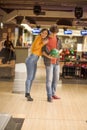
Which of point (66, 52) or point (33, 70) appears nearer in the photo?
point (33, 70)

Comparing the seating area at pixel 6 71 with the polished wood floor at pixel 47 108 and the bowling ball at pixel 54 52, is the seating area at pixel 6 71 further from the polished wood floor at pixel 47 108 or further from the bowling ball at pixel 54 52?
the bowling ball at pixel 54 52

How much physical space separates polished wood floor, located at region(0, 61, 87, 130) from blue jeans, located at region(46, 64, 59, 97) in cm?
27

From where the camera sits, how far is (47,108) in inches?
274

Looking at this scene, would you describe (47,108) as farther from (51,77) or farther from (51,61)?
(51,61)

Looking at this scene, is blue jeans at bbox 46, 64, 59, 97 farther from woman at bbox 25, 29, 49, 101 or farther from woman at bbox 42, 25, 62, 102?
woman at bbox 25, 29, 49, 101

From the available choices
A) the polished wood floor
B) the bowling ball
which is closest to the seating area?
the polished wood floor

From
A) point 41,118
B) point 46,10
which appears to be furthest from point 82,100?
point 46,10

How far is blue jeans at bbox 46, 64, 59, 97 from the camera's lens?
757cm

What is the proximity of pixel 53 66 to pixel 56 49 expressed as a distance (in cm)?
40

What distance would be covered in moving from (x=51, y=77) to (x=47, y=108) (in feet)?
2.99

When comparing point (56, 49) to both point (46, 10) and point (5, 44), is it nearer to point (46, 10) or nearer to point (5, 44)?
point (5, 44)

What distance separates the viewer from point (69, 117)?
20.5 ft

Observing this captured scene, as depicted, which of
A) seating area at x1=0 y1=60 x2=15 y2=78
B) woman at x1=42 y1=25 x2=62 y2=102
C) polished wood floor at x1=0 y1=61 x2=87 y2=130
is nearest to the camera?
polished wood floor at x1=0 y1=61 x2=87 y2=130

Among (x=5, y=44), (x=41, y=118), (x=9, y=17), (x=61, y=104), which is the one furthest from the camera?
(x=9, y=17)
